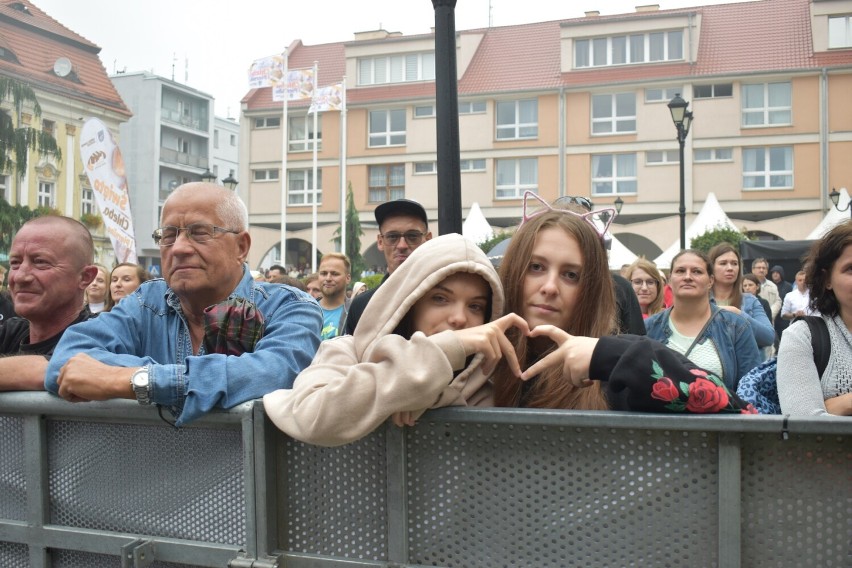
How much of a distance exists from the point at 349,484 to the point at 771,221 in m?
38.1

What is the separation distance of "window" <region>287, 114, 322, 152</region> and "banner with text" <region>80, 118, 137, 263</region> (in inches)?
1402

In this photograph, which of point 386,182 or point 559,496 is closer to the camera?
point 559,496

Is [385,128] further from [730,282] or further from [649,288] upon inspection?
[730,282]

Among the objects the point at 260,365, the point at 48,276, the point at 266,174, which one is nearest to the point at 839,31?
the point at 266,174

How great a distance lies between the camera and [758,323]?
6430 mm

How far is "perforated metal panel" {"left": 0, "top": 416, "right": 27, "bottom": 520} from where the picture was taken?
256 centimetres

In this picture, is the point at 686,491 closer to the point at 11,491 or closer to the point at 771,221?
the point at 11,491

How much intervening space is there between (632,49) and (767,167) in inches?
338

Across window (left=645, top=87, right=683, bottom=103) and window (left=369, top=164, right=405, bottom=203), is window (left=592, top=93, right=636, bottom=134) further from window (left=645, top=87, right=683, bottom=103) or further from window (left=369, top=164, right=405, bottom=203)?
window (left=369, top=164, right=405, bottom=203)

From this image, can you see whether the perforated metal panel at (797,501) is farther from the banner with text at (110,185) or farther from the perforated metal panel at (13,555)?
the banner with text at (110,185)

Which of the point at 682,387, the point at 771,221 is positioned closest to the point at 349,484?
the point at 682,387

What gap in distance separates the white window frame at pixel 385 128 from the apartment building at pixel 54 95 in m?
12.5

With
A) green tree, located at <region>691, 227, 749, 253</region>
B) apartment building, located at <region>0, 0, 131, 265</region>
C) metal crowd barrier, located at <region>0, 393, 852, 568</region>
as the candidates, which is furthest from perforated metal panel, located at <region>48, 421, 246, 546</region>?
apartment building, located at <region>0, 0, 131, 265</region>

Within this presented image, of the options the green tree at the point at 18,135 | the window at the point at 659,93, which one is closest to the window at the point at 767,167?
the window at the point at 659,93
